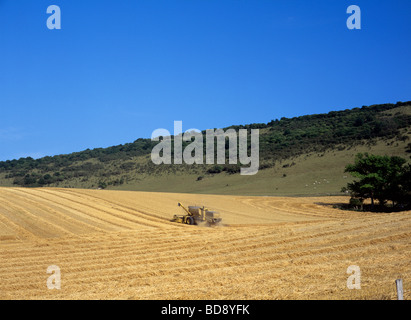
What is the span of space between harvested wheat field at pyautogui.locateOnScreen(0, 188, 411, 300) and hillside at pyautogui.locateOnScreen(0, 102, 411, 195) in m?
29.7

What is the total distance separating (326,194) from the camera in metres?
50.9

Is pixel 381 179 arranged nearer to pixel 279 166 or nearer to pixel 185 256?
pixel 185 256

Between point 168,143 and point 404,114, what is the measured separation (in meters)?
57.7

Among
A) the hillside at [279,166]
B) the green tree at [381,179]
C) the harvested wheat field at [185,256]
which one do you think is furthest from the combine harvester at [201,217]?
the hillside at [279,166]

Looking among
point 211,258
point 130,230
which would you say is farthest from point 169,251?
point 130,230

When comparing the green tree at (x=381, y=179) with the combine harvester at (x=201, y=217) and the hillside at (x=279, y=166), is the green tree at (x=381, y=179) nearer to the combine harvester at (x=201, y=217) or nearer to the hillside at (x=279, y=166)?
the hillside at (x=279, y=166)

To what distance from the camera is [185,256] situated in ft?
57.6

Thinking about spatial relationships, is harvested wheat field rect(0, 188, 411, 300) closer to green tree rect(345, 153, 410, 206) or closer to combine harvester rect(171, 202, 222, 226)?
combine harvester rect(171, 202, 222, 226)

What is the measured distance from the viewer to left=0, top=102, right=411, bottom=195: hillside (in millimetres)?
62281

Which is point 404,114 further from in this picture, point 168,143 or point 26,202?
point 26,202

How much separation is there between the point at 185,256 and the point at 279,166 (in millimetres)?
56864

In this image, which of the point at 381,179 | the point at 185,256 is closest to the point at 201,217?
the point at 185,256

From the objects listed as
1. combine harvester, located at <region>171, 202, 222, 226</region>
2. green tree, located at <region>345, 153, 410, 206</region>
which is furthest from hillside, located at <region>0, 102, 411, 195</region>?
combine harvester, located at <region>171, 202, 222, 226</region>

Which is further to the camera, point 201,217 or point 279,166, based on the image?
point 279,166
